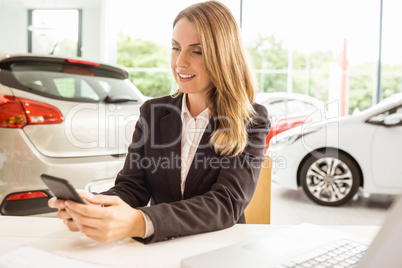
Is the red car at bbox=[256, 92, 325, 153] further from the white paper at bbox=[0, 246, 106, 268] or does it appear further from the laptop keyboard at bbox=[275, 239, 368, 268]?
the white paper at bbox=[0, 246, 106, 268]

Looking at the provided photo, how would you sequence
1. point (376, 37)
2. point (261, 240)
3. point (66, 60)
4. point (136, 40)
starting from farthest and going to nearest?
point (136, 40) → point (376, 37) → point (66, 60) → point (261, 240)

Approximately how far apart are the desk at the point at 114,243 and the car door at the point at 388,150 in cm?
257

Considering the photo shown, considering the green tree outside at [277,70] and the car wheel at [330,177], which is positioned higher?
the green tree outside at [277,70]

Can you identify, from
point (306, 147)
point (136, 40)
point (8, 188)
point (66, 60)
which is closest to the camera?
point (8, 188)

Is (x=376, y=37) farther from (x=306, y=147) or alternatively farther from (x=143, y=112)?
(x=143, y=112)

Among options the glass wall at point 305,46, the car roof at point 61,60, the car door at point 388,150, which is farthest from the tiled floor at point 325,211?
Answer: the glass wall at point 305,46

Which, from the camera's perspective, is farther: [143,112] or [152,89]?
[152,89]

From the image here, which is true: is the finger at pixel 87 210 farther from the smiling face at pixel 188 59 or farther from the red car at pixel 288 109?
the red car at pixel 288 109

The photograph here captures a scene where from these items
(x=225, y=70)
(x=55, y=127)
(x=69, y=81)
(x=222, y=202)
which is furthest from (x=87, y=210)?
(x=69, y=81)

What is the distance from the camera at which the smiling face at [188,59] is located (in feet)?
3.74

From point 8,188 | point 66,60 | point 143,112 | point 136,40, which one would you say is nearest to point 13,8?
point 136,40

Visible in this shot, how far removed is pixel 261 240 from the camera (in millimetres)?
738

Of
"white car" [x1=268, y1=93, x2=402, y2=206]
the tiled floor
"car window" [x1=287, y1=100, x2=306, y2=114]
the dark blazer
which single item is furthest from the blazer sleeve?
"car window" [x1=287, y1=100, x2=306, y2=114]

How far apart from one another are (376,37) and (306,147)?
3800 millimetres
